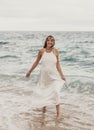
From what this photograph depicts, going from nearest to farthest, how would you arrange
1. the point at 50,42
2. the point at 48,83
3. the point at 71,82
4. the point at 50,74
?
the point at 50,42 < the point at 50,74 < the point at 48,83 < the point at 71,82

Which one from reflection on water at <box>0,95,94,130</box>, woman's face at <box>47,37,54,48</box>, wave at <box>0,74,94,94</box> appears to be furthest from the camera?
wave at <box>0,74,94,94</box>

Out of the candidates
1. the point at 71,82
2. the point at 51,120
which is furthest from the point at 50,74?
the point at 71,82

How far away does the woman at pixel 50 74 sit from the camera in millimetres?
7945

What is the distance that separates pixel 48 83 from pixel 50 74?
248mm

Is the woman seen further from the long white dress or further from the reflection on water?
the reflection on water

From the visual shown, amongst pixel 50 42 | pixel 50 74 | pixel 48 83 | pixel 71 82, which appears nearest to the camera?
pixel 50 42

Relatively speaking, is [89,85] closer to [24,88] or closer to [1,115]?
[24,88]

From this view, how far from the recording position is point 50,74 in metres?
8.07

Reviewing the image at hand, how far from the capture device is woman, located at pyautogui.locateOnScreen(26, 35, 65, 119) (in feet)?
26.1

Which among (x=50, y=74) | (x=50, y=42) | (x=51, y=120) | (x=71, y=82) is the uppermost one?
(x=50, y=42)

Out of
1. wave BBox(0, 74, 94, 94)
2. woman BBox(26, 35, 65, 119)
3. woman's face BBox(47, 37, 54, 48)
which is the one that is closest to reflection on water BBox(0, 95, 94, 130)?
woman BBox(26, 35, 65, 119)

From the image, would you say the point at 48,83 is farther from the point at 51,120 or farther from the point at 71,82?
the point at 71,82

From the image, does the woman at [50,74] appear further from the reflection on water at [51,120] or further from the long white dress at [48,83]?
the reflection on water at [51,120]

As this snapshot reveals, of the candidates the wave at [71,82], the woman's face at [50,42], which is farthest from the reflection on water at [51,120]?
the wave at [71,82]
